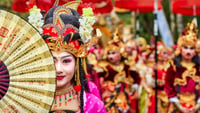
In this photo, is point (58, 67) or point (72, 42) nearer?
point (58, 67)

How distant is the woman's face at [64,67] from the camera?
4508mm

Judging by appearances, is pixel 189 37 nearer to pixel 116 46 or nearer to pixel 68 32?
pixel 116 46

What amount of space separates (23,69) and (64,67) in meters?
0.87

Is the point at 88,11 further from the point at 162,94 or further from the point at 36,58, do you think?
the point at 162,94

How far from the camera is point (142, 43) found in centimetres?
1430

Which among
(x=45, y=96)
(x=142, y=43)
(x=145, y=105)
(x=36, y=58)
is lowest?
(x=145, y=105)

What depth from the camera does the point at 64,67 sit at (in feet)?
14.9

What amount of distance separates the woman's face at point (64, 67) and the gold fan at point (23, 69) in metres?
0.70

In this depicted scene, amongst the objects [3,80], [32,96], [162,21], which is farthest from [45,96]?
[162,21]

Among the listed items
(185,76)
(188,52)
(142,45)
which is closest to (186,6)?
(188,52)

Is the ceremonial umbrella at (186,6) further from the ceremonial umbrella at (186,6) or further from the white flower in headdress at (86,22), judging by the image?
the white flower in headdress at (86,22)

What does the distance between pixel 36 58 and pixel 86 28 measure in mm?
977

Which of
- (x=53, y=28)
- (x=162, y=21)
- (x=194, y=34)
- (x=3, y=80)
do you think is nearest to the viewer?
(x=3, y=80)

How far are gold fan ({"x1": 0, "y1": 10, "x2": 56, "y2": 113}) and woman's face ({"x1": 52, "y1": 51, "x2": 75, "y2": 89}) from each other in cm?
70
